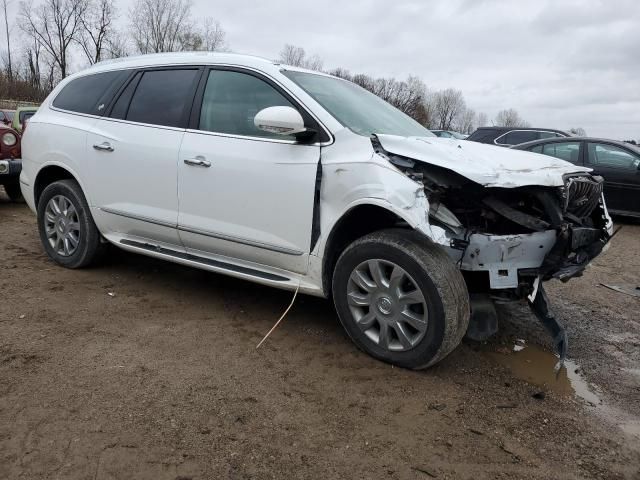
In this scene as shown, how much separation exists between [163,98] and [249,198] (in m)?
1.25

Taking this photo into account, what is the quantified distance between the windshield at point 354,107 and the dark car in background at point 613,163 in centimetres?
541

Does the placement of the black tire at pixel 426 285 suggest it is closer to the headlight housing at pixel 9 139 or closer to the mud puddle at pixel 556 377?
the mud puddle at pixel 556 377

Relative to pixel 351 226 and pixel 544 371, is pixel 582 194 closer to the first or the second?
pixel 544 371

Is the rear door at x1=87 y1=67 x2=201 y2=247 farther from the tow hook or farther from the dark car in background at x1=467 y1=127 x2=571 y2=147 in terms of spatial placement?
the dark car in background at x1=467 y1=127 x2=571 y2=147

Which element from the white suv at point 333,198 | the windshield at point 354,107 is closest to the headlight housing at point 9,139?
the white suv at point 333,198

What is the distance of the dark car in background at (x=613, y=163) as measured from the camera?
27.7ft

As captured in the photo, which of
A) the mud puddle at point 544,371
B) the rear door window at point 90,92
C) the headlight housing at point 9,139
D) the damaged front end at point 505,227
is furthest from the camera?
the headlight housing at point 9,139

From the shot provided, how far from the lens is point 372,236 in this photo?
3186 mm

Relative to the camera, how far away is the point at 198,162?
146 inches

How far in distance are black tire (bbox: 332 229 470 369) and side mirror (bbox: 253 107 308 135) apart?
0.79 metres

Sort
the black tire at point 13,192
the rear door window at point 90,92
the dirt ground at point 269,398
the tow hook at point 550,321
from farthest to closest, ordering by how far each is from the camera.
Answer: the black tire at point 13,192 < the rear door window at point 90,92 < the tow hook at point 550,321 < the dirt ground at point 269,398

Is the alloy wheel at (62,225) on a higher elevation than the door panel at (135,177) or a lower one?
lower

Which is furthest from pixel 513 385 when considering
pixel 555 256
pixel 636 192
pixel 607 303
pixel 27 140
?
pixel 636 192

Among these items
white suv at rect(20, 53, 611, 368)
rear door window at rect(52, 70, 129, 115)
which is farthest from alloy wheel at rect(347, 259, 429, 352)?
rear door window at rect(52, 70, 129, 115)
